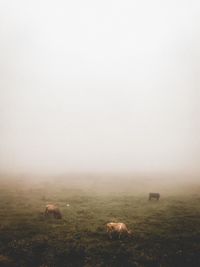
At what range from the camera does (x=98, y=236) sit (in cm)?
2414

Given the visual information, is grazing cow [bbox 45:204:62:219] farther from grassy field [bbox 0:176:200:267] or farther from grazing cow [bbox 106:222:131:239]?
grazing cow [bbox 106:222:131:239]

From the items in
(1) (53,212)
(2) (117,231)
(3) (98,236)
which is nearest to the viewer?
(2) (117,231)

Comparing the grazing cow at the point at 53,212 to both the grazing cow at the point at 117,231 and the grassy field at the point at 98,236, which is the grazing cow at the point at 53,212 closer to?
the grassy field at the point at 98,236

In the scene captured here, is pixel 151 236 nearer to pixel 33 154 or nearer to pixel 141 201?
pixel 141 201

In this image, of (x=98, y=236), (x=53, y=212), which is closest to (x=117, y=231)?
(x=98, y=236)

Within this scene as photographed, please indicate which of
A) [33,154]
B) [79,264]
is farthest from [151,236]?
[33,154]

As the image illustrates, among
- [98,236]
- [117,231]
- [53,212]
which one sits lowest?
[98,236]

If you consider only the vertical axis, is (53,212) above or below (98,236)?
above

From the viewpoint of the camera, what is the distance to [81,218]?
98.8 feet

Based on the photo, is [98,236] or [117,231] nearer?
[117,231]

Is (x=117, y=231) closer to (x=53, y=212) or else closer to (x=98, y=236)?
(x=98, y=236)

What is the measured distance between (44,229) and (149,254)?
10509 millimetres

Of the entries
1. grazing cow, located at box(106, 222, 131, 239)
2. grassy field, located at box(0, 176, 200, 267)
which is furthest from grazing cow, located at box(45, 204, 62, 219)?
grazing cow, located at box(106, 222, 131, 239)

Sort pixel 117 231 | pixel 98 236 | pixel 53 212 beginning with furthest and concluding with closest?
pixel 53 212 → pixel 98 236 → pixel 117 231
